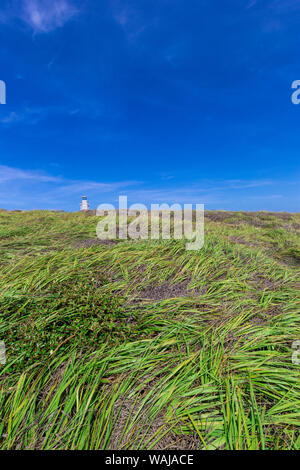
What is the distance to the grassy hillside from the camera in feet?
4.51

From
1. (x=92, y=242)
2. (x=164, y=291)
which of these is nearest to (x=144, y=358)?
(x=164, y=291)

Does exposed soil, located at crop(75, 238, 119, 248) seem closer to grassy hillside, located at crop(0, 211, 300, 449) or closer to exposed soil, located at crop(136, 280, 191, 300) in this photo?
grassy hillside, located at crop(0, 211, 300, 449)

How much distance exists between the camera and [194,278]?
3207 millimetres

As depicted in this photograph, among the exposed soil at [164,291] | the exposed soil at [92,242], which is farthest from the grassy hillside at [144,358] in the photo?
the exposed soil at [92,242]

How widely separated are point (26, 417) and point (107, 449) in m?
0.59

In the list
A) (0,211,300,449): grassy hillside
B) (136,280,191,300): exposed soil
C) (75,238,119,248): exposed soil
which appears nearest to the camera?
(0,211,300,449): grassy hillside

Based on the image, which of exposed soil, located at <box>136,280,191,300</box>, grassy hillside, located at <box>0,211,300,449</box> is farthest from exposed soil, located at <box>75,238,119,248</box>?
exposed soil, located at <box>136,280,191,300</box>

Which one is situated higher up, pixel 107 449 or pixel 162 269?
pixel 162 269

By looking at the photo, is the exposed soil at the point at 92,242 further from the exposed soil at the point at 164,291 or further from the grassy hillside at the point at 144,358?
the exposed soil at the point at 164,291

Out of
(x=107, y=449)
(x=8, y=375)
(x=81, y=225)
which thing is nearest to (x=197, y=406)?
(x=107, y=449)

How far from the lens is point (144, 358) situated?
1.81m

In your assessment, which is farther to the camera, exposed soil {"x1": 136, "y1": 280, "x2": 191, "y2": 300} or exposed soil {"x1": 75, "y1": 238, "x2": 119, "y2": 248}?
exposed soil {"x1": 75, "y1": 238, "x2": 119, "y2": 248}

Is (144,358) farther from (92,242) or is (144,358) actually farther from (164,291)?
(92,242)
